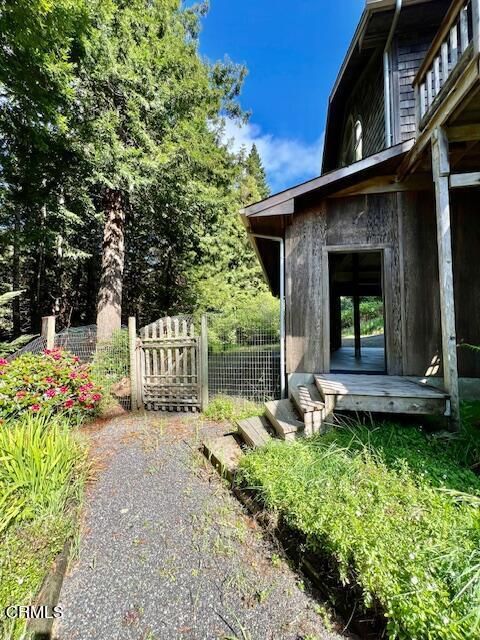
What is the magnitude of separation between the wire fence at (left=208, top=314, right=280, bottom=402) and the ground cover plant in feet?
5.88

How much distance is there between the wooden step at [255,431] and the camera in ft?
10.8

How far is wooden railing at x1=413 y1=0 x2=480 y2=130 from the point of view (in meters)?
2.71

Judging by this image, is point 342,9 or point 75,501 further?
point 342,9

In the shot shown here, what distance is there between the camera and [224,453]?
132 inches

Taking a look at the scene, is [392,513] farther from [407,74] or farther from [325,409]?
[407,74]

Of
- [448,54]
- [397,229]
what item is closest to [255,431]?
[397,229]

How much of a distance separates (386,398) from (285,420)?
1.15 metres

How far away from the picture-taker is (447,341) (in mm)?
3139

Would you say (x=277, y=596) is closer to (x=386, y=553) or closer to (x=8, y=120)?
(x=386, y=553)

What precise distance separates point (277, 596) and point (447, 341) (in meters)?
2.78

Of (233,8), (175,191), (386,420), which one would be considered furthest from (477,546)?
(233,8)

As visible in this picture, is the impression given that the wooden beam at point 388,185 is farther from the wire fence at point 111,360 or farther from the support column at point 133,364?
the wire fence at point 111,360

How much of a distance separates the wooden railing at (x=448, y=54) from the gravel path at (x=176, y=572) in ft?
14.4

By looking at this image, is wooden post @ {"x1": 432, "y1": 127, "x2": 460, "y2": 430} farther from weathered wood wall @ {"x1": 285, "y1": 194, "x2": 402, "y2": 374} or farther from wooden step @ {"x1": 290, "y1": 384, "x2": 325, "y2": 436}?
wooden step @ {"x1": 290, "y1": 384, "x2": 325, "y2": 436}
